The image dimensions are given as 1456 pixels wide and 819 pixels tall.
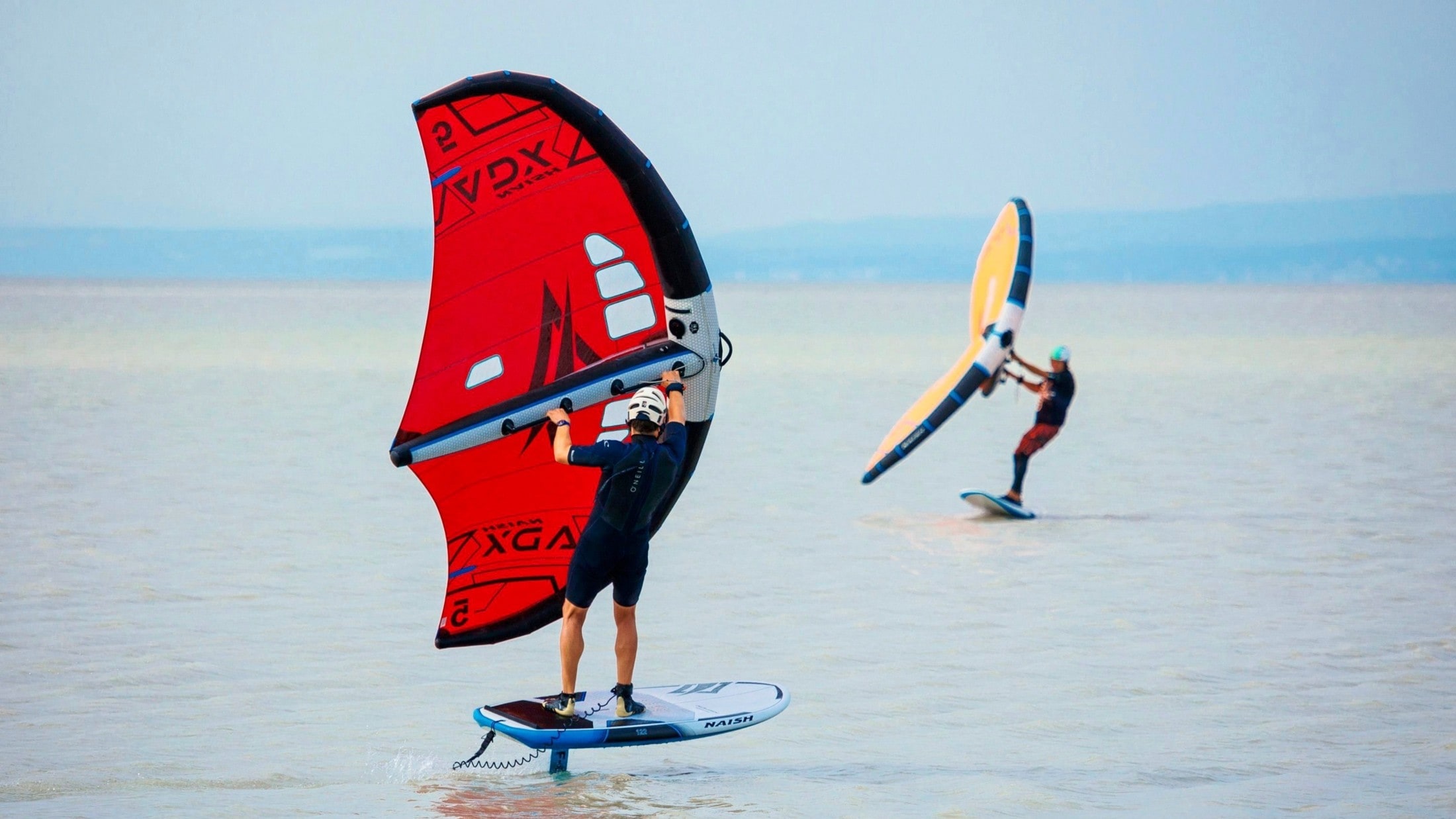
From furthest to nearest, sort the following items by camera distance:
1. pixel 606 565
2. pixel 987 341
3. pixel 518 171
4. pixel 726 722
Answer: pixel 987 341, pixel 518 171, pixel 726 722, pixel 606 565

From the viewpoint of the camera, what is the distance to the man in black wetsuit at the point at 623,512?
24.0 ft

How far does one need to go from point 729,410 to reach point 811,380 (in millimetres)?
7921

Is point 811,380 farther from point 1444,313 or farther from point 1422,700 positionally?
point 1444,313

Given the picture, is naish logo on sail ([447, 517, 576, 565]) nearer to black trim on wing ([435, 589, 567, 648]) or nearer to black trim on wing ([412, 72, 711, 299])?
black trim on wing ([435, 589, 567, 648])

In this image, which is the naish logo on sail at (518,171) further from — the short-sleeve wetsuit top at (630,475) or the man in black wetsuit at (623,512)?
the short-sleeve wetsuit top at (630,475)

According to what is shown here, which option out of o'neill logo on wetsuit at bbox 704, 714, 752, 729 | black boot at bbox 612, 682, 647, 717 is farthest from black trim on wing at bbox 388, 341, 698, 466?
o'neill logo on wetsuit at bbox 704, 714, 752, 729

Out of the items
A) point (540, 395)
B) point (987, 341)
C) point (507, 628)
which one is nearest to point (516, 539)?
point (507, 628)

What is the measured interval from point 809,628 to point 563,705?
3496mm

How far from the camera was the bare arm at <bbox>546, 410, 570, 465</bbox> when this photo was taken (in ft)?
23.7

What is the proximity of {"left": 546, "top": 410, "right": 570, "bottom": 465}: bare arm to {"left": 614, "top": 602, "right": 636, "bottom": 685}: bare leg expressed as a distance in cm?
79

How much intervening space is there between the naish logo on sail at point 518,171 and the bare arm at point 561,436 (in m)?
1.12

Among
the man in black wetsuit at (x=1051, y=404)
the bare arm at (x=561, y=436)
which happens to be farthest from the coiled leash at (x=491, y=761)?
the man in black wetsuit at (x=1051, y=404)

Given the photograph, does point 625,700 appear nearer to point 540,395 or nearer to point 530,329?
point 540,395

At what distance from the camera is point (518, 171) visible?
7.88m
